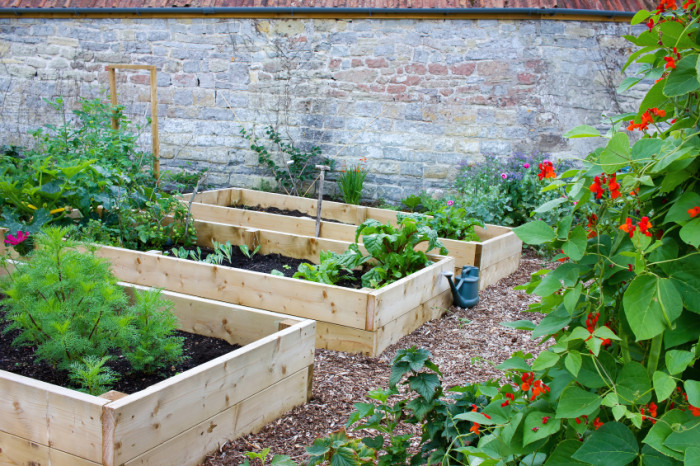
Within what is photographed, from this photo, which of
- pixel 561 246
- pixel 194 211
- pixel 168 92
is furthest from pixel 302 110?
pixel 561 246

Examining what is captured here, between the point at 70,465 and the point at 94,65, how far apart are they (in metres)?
8.06

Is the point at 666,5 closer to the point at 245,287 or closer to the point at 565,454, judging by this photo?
the point at 565,454

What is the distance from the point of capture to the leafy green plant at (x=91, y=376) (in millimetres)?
2238

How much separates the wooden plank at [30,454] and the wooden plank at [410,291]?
1840 mm

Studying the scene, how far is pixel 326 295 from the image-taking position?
11.9 ft

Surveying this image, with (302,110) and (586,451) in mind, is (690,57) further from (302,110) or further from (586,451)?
(302,110)

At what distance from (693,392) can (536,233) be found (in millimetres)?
381

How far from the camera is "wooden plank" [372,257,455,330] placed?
11.8 feet

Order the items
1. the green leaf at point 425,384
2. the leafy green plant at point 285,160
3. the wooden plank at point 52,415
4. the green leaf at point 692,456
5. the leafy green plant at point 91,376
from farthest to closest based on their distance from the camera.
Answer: the leafy green plant at point 285,160 < the leafy green plant at point 91,376 < the wooden plank at point 52,415 < the green leaf at point 425,384 < the green leaf at point 692,456

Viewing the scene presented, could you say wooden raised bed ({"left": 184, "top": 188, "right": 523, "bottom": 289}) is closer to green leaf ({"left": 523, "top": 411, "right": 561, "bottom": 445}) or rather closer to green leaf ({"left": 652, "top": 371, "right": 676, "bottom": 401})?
green leaf ({"left": 523, "top": 411, "right": 561, "bottom": 445})

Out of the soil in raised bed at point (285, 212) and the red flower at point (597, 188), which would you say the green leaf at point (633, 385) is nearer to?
the red flower at point (597, 188)

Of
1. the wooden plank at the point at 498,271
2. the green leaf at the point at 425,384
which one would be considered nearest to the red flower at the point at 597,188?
the green leaf at the point at 425,384

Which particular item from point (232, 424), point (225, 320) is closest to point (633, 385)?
point (232, 424)

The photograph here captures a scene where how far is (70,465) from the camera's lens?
2.09m
